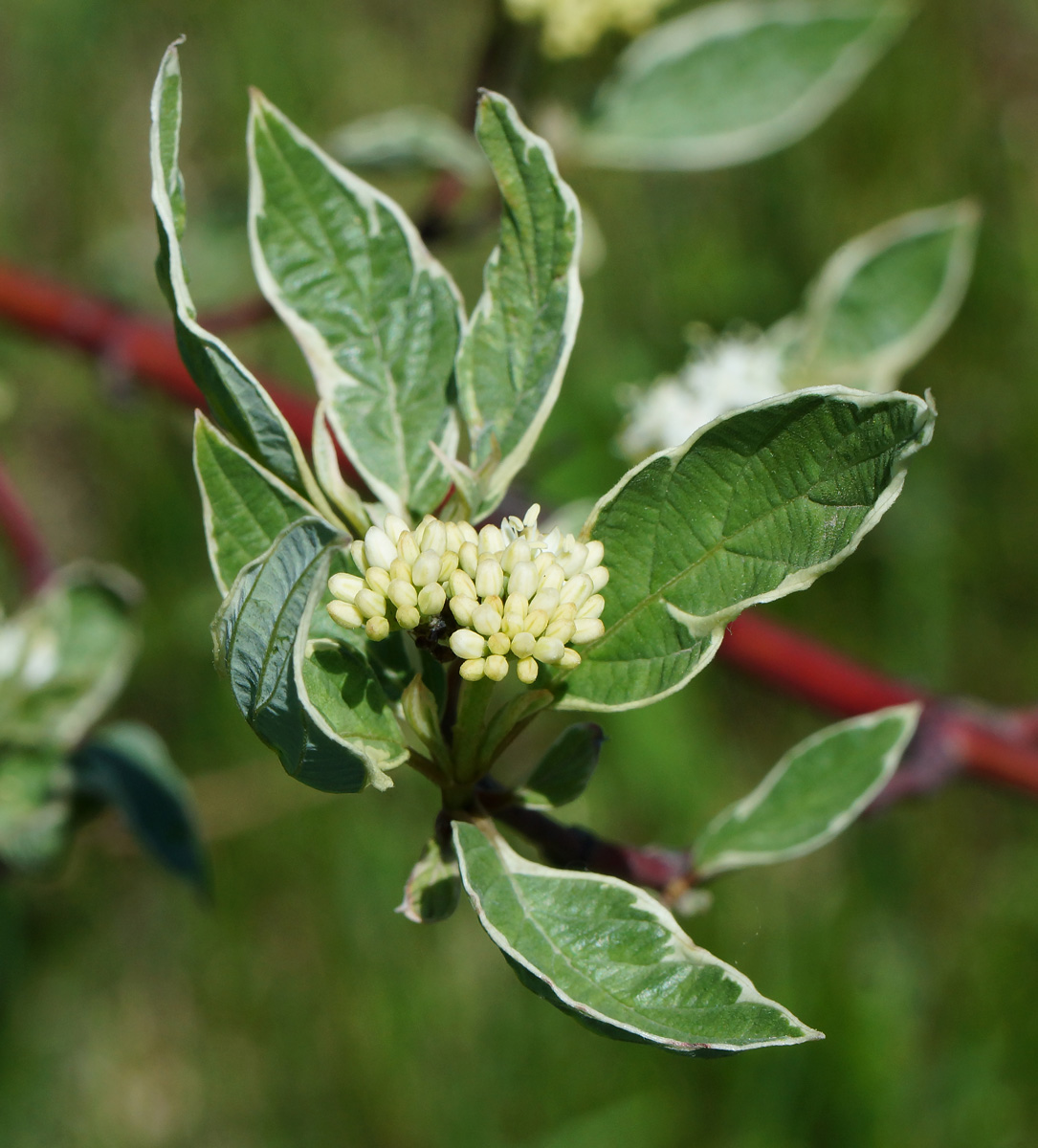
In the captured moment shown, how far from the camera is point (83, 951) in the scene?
223 cm

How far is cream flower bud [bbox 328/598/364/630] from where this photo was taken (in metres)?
0.65

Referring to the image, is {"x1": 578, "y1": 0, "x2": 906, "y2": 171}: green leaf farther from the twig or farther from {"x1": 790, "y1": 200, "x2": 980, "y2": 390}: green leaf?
the twig

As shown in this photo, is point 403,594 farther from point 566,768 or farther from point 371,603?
point 566,768

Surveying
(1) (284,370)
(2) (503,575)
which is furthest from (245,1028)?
(2) (503,575)

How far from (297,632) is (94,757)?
0.81 meters

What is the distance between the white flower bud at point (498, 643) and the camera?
2.08 ft

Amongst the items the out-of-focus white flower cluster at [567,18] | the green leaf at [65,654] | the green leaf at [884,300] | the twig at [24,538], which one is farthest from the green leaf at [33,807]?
the out-of-focus white flower cluster at [567,18]

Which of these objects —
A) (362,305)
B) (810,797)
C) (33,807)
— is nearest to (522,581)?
(362,305)

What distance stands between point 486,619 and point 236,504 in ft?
0.53

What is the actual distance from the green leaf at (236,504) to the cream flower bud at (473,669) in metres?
0.12

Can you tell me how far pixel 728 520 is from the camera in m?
0.63

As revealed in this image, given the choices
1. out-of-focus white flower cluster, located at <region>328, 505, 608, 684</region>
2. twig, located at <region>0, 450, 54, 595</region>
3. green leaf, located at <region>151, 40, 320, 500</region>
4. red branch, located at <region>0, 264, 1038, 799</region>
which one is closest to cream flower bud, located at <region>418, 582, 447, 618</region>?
out-of-focus white flower cluster, located at <region>328, 505, 608, 684</region>

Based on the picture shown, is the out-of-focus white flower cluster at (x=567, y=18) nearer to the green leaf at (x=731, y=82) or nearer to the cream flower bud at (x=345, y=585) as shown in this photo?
the green leaf at (x=731, y=82)

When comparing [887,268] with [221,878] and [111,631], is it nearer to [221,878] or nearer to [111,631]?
[111,631]
